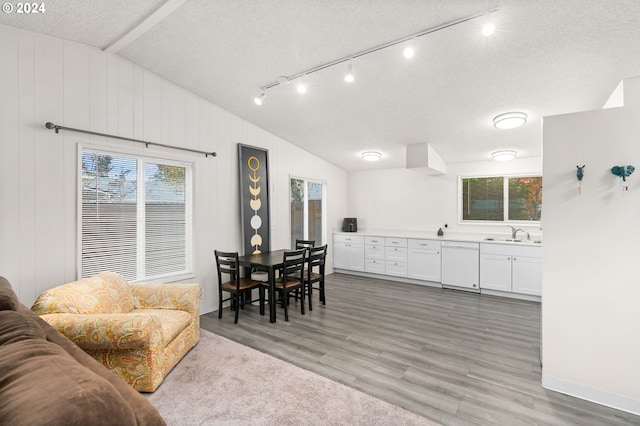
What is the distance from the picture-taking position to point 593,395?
7.36 ft

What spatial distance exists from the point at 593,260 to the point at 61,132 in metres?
4.72

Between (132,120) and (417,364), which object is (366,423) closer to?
(417,364)

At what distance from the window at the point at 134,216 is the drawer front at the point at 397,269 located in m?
3.63

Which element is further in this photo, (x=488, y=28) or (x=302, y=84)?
(x=302, y=84)

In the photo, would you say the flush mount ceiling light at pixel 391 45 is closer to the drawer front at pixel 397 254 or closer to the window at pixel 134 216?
the window at pixel 134 216

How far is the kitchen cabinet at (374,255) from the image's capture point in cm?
597

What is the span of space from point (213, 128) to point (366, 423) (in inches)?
152

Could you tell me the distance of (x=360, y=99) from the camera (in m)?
3.78

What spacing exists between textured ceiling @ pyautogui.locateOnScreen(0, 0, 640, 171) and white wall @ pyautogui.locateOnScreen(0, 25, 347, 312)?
0.70ft

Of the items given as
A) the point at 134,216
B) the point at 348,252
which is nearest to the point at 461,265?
the point at 348,252

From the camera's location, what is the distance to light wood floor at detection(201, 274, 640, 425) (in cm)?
214

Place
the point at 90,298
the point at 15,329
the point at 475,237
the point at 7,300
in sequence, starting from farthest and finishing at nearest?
the point at 475,237, the point at 90,298, the point at 7,300, the point at 15,329

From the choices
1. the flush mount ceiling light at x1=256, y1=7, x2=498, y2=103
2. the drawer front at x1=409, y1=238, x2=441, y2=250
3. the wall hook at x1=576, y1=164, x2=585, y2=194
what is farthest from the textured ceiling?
the drawer front at x1=409, y1=238, x2=441, y2=250

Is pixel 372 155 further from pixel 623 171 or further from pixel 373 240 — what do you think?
pixel 623 171
